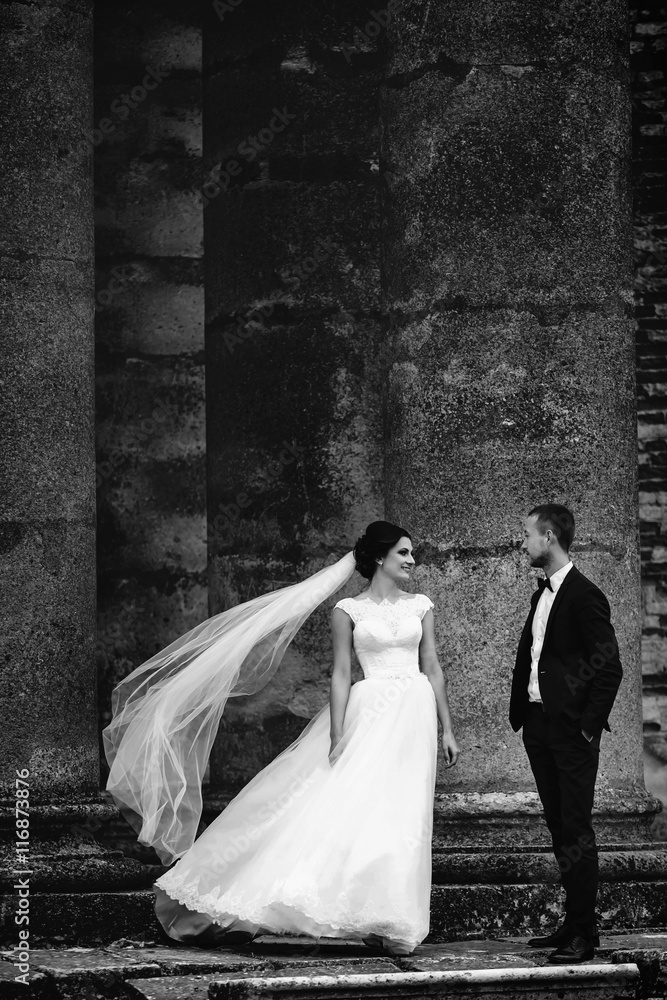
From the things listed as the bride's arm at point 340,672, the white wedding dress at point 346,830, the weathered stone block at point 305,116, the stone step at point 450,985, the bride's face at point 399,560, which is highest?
the weathered stone block at point 305,116

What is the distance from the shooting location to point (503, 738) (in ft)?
20.8

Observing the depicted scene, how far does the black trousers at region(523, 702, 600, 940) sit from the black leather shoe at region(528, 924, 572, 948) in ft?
0.13

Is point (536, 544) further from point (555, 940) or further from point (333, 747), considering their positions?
point (555, 940)

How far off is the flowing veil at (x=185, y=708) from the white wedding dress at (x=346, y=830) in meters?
0.17

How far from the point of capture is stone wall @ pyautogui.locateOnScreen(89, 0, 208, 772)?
27.0 ft

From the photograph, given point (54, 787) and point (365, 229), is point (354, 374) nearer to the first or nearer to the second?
point (365, 229)

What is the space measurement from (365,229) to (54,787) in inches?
134

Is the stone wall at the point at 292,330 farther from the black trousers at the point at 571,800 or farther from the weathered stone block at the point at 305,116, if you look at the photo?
the black trousers at the point at 571,800

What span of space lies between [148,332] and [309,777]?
359 centimetres

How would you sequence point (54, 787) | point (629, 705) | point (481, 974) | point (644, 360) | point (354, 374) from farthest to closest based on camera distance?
point (644, 360), point (354, 374), point (629, 705), point (54, 787), point (481, 974)

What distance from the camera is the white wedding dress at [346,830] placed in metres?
5.30

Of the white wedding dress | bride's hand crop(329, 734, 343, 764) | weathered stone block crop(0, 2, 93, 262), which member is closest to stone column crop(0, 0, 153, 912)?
weathered stone block crop(0, 2, 93, 262)

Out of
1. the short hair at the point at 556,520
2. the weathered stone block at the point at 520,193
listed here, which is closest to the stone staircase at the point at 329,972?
the short hair at the point at 556,520

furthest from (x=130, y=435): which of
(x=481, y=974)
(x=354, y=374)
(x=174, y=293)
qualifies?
(x=481, y=974)
